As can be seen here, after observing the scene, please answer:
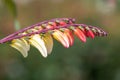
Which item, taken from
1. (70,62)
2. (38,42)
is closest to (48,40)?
(38,42)

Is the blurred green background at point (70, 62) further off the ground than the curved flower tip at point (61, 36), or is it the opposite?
the curved flower tip at point (61, 36)

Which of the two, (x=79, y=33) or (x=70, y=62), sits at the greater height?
(x=79, y=33)

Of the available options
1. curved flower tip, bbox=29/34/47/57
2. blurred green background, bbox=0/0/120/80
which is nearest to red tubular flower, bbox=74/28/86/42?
curved flower tip, bbox=29/34/47/57

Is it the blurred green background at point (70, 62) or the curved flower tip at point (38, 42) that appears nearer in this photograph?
the curved flower tip at point (38, 42)

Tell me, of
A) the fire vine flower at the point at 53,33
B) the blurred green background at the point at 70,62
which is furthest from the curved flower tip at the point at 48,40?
the blurred green background at the point at 70,62

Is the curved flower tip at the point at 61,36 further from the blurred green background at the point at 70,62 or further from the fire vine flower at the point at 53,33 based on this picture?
the blurred green background at the point at 70,62

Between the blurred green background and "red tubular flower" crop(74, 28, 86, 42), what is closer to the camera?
"red tubular flower" crop(74, 28, 86, 42)

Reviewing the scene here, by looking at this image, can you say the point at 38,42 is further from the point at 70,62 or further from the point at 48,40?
the point at 70,62

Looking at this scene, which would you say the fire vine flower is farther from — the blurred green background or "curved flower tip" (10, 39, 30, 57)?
the blurred green background

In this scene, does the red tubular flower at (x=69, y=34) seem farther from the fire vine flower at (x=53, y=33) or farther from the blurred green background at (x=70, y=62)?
the blurred green background at (x=70, y=62)

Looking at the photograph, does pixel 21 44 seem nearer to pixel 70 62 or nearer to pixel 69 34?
pixel 69 34

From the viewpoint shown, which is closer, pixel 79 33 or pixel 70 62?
pixel 79 33

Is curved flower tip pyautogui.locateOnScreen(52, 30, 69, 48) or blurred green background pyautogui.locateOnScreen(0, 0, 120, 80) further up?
curved flower tip pyautogui.locateOnScreen(52, 30, 69, 48)

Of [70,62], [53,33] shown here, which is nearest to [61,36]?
[53,33]
